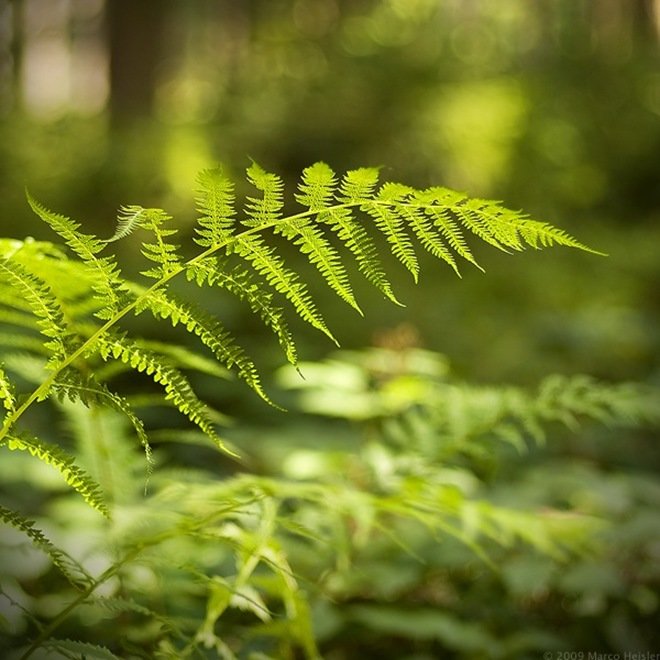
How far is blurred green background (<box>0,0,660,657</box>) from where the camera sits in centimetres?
186

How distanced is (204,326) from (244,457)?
1.87 ft

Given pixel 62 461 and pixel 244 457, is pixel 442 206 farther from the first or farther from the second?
pixel 244 457

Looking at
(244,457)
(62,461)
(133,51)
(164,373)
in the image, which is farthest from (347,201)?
(133,51)

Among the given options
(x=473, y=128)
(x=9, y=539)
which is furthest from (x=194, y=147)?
(x=9, y=539)

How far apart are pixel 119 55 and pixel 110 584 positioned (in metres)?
10.0

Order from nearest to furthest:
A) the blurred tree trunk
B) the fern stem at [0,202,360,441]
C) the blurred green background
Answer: the fern stem at [0,202,360,441], the blurred green background, the blurred tree trunk

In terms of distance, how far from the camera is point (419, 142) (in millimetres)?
7738

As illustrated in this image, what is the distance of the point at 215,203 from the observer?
2.85 feet

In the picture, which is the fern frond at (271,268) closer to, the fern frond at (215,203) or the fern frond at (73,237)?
the fern frond at (215,203)

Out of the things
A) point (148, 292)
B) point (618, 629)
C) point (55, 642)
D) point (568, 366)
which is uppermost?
point (148, 292)

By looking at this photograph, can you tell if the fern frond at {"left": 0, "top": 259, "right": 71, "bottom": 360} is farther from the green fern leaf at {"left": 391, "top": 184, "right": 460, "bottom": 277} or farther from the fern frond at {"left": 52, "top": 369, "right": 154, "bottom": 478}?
the green fern leaf at {"left": 391, "top": 184, "right": 460, "bottom": 277}

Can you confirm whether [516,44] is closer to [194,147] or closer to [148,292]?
[194,147]

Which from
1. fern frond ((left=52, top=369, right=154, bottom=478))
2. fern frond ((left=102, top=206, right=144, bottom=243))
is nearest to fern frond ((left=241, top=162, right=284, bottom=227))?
fern frond ((left=102, top=206, right=144, bottom=243))

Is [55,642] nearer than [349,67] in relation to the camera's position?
Yes
